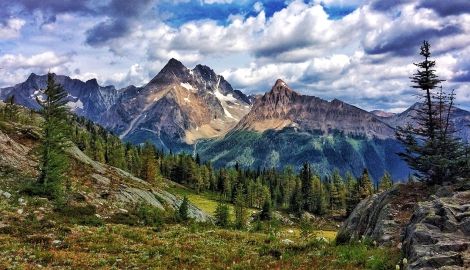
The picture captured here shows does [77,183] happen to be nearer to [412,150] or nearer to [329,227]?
[412,150]

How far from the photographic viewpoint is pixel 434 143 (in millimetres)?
30750

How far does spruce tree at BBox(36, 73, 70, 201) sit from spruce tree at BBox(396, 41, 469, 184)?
36344mm

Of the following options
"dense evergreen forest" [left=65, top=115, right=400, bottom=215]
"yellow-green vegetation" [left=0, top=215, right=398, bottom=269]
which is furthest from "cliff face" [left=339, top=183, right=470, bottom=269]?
"dense evergreen forest" [left=65, top=115, right=400, bottom=215]

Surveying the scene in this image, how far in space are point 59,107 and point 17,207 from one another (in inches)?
530

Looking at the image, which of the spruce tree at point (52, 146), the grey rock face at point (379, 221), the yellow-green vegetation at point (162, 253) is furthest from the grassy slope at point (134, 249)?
the spruce tree at point (52, 146)

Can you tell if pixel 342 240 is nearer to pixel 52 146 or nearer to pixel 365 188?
pixel 52 146

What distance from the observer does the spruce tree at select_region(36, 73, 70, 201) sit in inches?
1283

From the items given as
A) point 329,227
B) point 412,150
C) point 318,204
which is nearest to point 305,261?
point 412,150

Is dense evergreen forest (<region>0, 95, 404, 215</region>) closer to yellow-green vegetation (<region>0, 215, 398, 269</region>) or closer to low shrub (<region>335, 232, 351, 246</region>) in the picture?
low shrub (<region>335, 232, 351, 246</region>)

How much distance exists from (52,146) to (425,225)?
35.0 meters

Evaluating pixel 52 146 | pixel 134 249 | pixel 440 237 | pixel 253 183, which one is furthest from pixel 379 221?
pixel 253 183

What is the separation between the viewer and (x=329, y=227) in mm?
126875

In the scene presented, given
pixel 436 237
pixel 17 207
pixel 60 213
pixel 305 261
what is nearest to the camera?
pixel 436 237

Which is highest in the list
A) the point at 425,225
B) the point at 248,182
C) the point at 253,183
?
the point at 425,225
